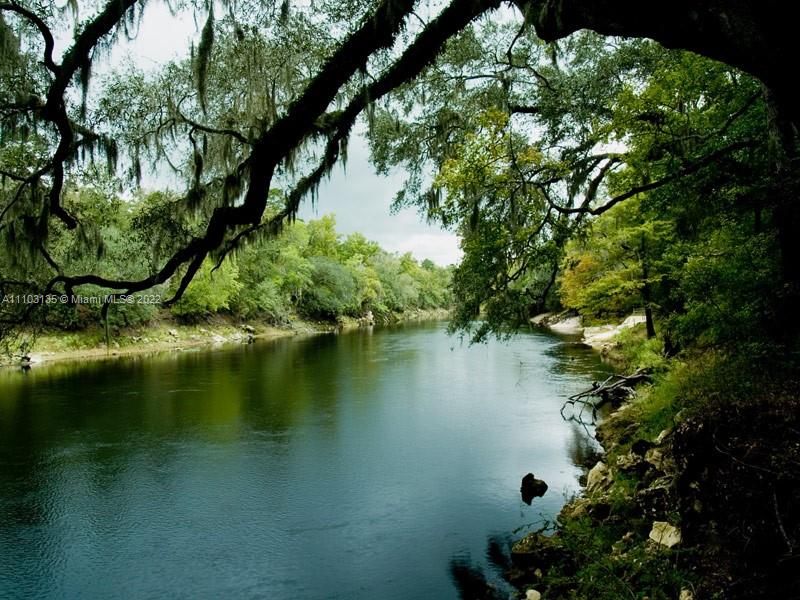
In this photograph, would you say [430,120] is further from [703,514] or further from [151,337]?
[151,337]

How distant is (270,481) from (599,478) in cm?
616

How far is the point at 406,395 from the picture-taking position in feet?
60.3

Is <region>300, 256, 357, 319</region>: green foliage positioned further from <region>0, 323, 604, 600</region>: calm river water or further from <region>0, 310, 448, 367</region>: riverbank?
<region>0, 323, 604, 600</region>: calm river water

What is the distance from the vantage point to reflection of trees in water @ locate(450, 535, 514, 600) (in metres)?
6.39

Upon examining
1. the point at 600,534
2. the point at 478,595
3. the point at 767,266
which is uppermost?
the point at 767,266

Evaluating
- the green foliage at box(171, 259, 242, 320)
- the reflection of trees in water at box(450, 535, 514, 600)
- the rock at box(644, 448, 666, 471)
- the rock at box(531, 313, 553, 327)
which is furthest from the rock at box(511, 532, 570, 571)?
the rock at box(531, 313, 553, 327)

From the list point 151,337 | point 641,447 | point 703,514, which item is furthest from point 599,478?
point 151,337

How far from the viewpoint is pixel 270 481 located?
10.4 metres

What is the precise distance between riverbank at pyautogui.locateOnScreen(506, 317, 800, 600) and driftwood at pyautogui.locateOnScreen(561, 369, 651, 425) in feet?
20.7

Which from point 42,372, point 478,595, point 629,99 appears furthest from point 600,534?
point 42,372

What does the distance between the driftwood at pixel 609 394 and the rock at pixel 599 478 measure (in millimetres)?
4649

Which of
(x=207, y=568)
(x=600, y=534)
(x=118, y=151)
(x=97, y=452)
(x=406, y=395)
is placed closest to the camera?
(x=600, y=534)

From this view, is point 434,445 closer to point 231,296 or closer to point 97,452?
point 97,452

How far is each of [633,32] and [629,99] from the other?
4000 millimetres
